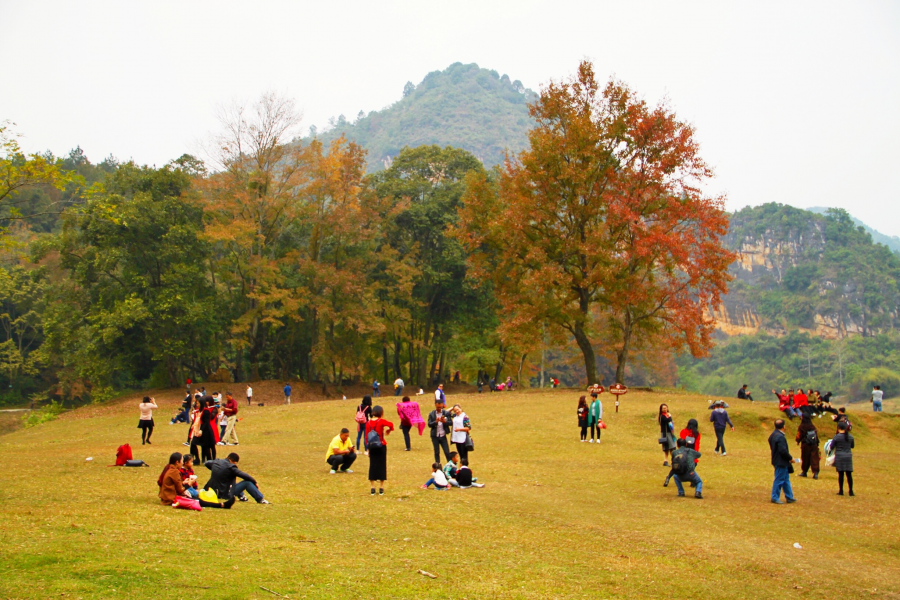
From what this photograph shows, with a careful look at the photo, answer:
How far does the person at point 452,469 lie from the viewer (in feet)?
52.0

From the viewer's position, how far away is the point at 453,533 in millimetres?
11352

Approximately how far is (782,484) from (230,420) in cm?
1744

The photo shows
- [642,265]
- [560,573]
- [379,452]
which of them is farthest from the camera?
[642,265]

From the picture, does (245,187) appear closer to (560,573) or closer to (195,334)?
(195,334)

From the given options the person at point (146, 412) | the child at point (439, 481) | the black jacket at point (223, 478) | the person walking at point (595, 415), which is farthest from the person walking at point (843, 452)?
the person at point (146, 412)

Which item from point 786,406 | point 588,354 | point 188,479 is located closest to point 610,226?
point 588,354

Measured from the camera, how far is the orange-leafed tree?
38.8m

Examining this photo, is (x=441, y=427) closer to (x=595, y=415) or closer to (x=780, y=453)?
(x=780, y=453)

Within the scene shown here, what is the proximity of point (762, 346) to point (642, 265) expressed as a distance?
281ft

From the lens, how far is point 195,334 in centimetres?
4800

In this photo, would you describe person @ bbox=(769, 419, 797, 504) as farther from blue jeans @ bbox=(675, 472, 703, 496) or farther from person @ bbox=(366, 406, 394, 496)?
person @ bbox=(366, 406, 394, 496)

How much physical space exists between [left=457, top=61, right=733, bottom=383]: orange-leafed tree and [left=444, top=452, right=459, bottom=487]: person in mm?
23689

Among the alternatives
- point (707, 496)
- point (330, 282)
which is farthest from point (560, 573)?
point (330, 282)

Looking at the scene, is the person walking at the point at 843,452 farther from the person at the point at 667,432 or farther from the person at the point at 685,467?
A: the person at the point at 667,432
